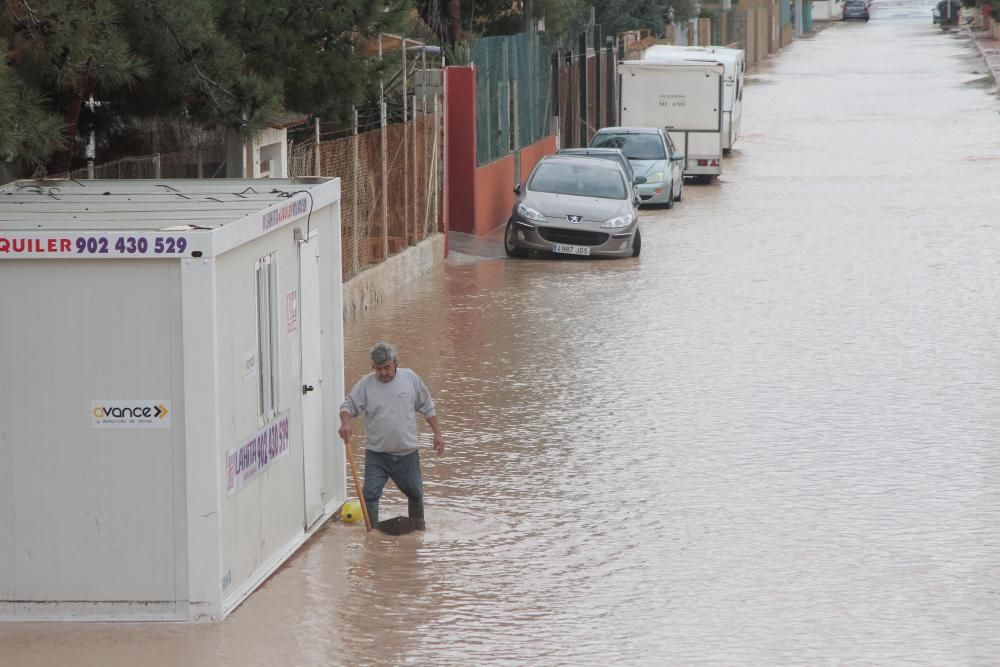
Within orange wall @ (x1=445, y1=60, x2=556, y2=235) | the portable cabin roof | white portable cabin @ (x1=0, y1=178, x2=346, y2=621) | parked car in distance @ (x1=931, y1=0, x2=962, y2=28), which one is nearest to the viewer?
white portable cabin @ (x1=0, y1=178, x2=346, y2=621)

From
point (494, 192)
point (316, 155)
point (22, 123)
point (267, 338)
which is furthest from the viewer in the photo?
point (494, 192)

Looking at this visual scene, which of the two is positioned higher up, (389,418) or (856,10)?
(856,10)

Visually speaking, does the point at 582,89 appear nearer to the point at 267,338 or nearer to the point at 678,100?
the point at 678,100

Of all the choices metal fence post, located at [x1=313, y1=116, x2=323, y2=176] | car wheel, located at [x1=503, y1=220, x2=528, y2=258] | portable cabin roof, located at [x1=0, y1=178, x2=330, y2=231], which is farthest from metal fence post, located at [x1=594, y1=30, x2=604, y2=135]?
portable cabin roof, located at [x1=0, y1=178, x2=330, y2=231]

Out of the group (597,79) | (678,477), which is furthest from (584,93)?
(678,477)

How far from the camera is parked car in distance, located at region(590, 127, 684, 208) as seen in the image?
1229 inches

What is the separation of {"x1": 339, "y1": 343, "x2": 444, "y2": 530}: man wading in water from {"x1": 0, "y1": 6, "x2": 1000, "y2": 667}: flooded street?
1.38ft

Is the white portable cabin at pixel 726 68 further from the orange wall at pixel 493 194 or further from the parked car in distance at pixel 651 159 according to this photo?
the orange wall at pixel 493 194

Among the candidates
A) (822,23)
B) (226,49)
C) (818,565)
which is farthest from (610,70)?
(822,23)

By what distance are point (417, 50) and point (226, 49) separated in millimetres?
10455

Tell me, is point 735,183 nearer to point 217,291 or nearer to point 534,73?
point 534,73

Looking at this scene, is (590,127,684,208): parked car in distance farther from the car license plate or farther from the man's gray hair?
the man's gray hair

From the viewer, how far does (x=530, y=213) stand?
80.4ft

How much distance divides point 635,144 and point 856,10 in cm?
9928
